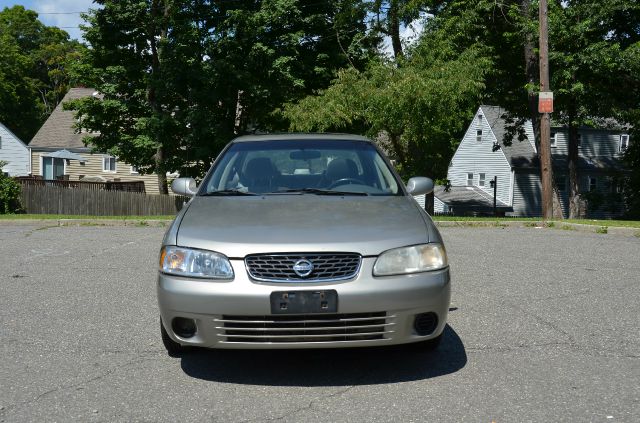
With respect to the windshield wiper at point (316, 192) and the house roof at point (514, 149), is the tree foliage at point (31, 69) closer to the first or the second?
the house roof at point (514, 149)

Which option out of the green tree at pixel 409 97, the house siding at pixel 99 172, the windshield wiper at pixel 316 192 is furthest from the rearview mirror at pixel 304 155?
the house siding at pixel 99 172

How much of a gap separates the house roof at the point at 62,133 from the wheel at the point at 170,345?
47.3m

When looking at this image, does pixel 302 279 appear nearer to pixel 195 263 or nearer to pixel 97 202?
pixel 195 263

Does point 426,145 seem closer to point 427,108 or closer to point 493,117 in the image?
point 427,108

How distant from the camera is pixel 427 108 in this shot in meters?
21.9

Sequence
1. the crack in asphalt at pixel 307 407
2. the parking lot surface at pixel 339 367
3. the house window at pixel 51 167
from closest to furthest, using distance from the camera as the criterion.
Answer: the crack in asphalt at pixel 307 407
the parking lot surface at pixel 339 367
the house window at pixel 51 167

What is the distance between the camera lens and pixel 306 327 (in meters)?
4.07

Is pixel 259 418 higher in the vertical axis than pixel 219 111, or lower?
lower

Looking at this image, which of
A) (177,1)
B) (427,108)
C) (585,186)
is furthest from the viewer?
(585,186)

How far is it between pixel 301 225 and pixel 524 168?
4598cm

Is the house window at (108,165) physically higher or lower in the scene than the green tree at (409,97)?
lower

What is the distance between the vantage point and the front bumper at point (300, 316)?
13.2 ft

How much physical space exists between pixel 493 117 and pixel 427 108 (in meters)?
31.2

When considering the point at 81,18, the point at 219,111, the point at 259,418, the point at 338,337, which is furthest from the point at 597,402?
the point at 81,18
